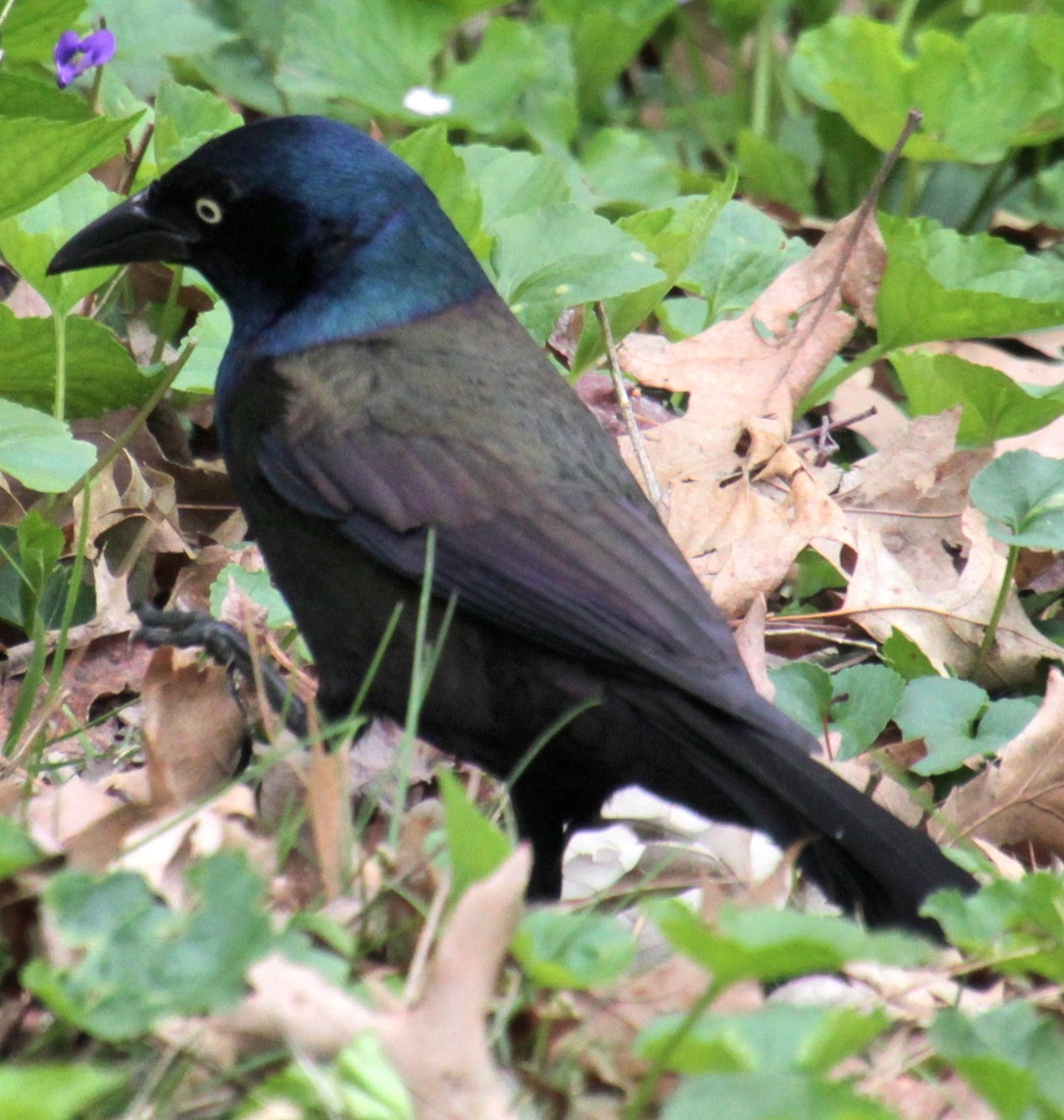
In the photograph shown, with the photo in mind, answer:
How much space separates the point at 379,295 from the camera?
3.28 m

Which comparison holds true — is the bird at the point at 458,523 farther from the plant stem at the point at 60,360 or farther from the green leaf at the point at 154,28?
the green leaf at the point at 154,28

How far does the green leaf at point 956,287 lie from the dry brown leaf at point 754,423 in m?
0.14

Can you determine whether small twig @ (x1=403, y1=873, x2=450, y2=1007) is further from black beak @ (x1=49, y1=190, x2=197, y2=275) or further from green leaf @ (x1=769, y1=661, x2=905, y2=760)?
black beak @ (x1=49, y1=190, x2=197, y2=275)

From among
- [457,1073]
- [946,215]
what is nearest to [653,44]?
[946,215]

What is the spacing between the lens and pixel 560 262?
3742mm

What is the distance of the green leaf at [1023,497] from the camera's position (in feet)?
10.8

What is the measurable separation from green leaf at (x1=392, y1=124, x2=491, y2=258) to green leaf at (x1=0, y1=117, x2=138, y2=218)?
2.63ft

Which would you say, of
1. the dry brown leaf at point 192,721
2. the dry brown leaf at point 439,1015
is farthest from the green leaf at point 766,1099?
the dry brown leaf at point 192,721

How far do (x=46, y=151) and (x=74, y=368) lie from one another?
58 cm

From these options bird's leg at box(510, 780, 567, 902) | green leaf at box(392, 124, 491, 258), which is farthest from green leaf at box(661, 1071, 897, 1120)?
green leaf at box(392, 124, 491, 258)

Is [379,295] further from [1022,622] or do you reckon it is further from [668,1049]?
[668,1049]

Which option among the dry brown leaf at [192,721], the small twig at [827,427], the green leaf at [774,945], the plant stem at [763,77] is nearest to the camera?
the green leaf at [774,945]

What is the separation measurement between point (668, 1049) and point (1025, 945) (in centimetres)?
69

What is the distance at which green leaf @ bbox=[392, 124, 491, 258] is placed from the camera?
3830mm
